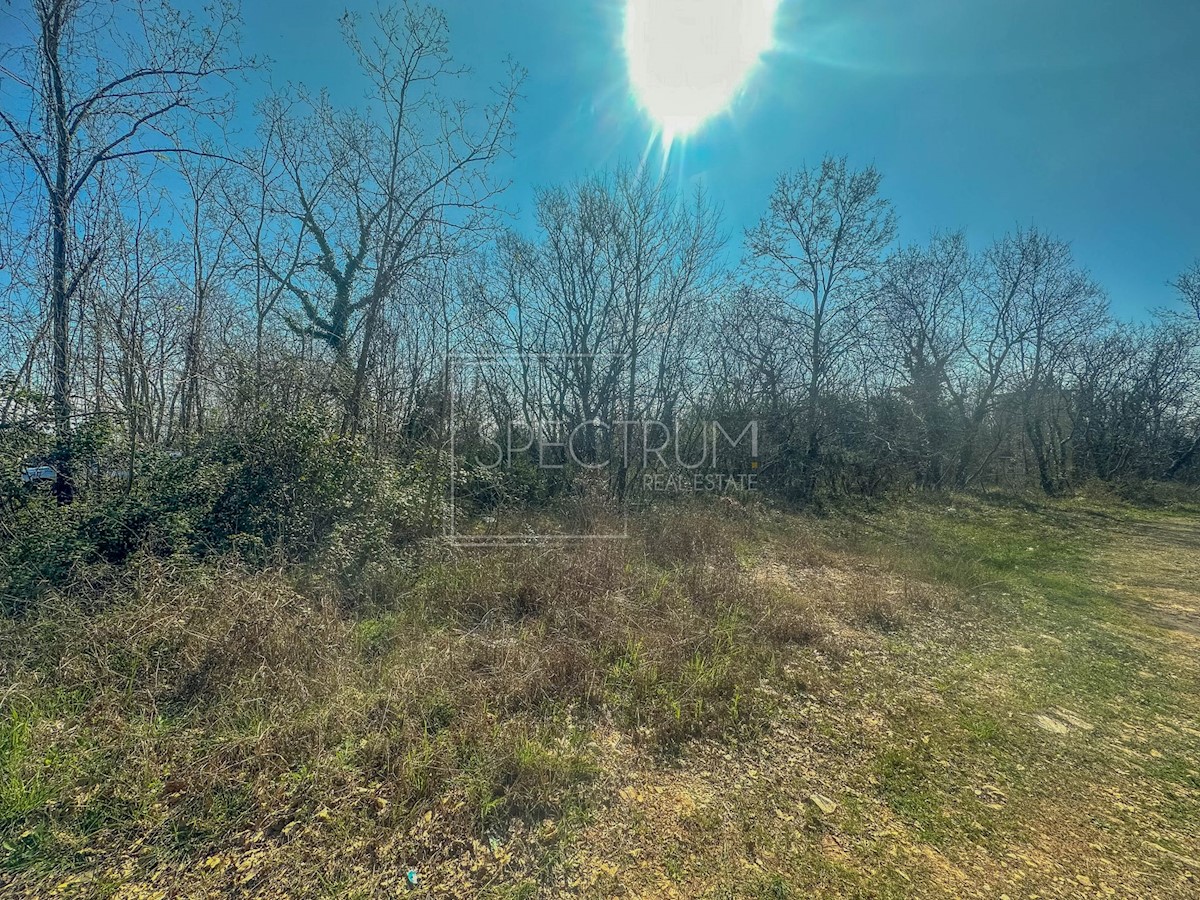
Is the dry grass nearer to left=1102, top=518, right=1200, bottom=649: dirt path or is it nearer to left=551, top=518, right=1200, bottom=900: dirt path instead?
left=551, top=518, right=1200, bottom=900: dirt path

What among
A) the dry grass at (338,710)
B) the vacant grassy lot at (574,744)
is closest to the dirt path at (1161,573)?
the vacant grassy lot at (574,744)

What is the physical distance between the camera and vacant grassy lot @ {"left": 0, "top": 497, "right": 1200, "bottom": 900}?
5.03ft

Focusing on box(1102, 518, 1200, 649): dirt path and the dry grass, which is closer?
the dry grass

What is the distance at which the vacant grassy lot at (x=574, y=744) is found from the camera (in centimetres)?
153

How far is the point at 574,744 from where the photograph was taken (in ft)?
7.09

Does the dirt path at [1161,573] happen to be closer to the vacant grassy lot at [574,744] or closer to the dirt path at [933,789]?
the vacant grassy lot at [574,744]

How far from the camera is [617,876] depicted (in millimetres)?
1531

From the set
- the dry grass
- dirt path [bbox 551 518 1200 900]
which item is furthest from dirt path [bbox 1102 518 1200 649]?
the dry grass

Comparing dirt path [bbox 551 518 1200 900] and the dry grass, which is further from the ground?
the dry grass

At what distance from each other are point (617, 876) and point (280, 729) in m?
1.59

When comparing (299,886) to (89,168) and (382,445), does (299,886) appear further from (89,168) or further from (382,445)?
(89,168)

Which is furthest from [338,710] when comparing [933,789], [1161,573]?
[1161,573]

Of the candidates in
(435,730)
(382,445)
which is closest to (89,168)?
(382,445)

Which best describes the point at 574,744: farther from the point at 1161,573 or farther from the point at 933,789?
the point at 1161,573
